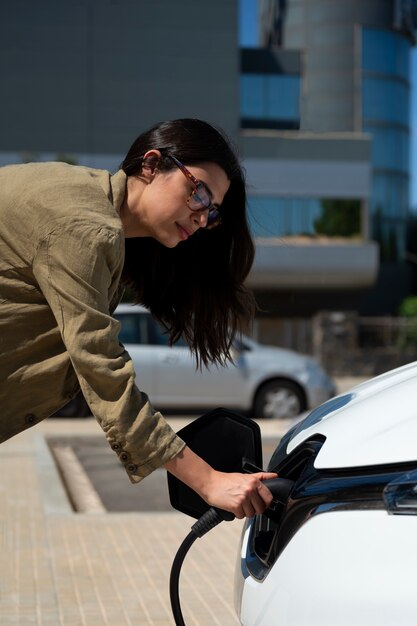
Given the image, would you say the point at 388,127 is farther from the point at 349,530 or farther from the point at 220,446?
the point at 349,530

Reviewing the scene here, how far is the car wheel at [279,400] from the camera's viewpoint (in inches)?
561

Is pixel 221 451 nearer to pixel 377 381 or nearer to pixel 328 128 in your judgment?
pixel 377 381

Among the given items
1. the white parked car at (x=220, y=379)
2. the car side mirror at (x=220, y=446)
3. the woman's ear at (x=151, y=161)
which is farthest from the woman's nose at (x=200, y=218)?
the white parked car at (x=220, y=379)

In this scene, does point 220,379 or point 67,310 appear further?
point 220,379

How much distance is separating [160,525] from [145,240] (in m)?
4.23

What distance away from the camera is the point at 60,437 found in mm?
12016

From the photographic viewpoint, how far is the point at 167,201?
2.54 m

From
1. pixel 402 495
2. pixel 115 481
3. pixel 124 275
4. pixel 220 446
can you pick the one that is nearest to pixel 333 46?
pixel 115 481

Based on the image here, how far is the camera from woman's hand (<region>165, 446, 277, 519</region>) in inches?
90.4

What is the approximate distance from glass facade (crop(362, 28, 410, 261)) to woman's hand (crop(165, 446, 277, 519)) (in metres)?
44.2

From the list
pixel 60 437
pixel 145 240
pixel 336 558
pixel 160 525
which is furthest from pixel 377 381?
pixel 60 437

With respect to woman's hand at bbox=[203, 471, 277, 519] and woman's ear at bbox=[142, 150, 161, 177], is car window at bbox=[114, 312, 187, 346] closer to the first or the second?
woman's ear at bbox=[142, 150, 161, 177]

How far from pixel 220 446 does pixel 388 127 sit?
4735cm

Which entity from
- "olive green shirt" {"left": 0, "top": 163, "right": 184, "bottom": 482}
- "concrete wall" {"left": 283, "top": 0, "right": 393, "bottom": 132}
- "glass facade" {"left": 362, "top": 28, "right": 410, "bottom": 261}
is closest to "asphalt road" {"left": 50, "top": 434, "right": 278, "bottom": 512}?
"olive green shirt" {"left": 0, "top": 163, "right": 184, "bottom": 482}
